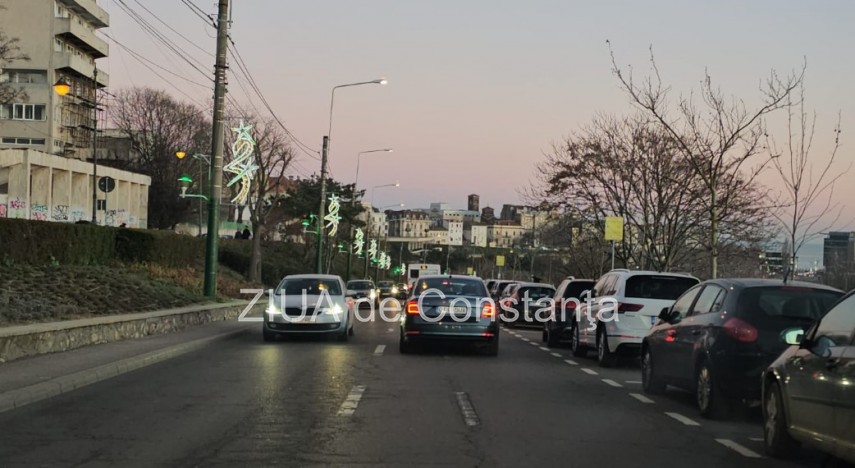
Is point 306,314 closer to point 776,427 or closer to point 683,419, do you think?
point 683,419

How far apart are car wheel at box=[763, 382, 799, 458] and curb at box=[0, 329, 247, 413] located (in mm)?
7836

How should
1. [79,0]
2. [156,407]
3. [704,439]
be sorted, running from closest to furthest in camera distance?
[704,439]
[156,407]
[79,0]

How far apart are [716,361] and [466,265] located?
13462 cm

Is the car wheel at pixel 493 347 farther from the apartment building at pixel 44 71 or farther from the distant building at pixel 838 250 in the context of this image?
the apartment building at pixel 44 71

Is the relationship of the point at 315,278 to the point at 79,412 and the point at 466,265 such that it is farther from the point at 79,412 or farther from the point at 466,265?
the point at 466,265

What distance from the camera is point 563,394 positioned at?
11.9 metres

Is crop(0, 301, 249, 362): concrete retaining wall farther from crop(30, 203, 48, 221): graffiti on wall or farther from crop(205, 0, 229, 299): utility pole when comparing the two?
crop(30, 203, 48, 221): graffiti on wall

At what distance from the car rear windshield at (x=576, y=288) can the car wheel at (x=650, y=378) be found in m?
9.15

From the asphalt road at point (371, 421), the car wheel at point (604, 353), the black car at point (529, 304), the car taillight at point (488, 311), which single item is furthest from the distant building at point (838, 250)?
the asphalt road at point (371, 421)

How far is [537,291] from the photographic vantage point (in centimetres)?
2880

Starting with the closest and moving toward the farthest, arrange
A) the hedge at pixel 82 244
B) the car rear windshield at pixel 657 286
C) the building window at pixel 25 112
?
the car rear windshield at pixel 657 286 → the hedge at pixel 82 244 → the building window at pixel 25 112

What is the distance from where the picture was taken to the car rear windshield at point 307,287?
20.7 meters

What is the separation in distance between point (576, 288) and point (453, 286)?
535 cm

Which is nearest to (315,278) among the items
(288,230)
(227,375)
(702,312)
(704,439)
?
(227,375)
